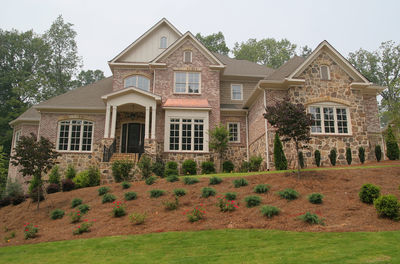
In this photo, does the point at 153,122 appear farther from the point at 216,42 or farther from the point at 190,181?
the point at 216,42

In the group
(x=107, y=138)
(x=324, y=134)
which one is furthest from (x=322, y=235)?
(x=107, y=138)

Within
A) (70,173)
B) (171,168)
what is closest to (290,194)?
(171,168)

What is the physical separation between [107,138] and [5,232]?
296 inches

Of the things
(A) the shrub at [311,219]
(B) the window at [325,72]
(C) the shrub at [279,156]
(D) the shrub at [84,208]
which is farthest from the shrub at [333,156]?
(D) the shrub at [84,208]

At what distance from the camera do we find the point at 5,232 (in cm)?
1166

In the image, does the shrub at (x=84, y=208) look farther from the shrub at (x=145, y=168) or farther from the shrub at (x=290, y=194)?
the shrub at (x=290, y=194)

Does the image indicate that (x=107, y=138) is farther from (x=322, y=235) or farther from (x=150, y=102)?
(x=322, y=235)

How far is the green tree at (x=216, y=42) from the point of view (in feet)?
133

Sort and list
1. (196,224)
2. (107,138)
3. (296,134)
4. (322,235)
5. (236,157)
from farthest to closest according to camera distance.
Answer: (236,157)
(107,138)
(296,134)
(196,224)
(322,235)

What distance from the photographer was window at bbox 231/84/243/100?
22.9 meters

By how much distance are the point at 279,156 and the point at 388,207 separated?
24.0 ft

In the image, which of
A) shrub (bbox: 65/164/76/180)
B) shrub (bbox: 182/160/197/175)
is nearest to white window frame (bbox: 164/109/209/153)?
shrub (bbox: 182/160/197/175)

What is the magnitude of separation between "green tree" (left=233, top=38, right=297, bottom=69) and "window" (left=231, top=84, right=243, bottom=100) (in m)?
21.2

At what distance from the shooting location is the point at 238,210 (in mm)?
9930
